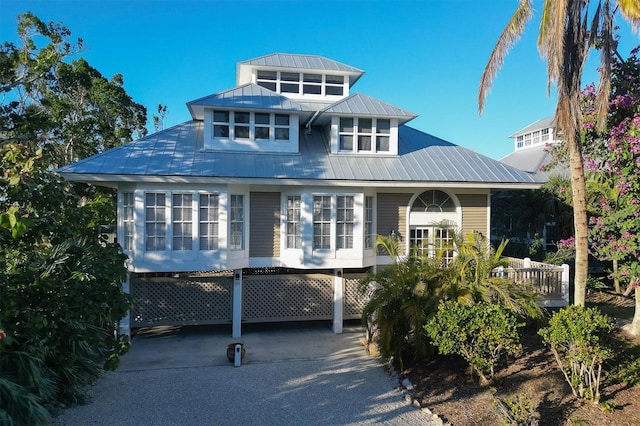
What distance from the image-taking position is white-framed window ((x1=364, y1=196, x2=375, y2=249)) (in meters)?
11.7

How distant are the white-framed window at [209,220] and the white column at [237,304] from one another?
1092 mm

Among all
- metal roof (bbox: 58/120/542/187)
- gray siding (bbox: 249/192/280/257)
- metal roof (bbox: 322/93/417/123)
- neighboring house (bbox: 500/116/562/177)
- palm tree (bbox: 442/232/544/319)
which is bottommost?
palm tree (bbox: 442/232/544/319)

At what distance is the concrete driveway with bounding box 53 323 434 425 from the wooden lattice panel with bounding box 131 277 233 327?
1.80 ft

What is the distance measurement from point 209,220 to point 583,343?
28.2 feet

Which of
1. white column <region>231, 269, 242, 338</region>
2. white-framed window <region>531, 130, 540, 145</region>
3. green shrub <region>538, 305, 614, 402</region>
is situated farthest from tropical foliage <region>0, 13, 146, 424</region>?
white-framed window <region>531, 130, 540, 145</region>

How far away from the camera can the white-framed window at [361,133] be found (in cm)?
1245

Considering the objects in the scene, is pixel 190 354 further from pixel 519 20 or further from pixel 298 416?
pixel 519 20

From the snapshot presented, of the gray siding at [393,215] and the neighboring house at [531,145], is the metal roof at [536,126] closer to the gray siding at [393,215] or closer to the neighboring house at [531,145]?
the neighboring house at [531,145]

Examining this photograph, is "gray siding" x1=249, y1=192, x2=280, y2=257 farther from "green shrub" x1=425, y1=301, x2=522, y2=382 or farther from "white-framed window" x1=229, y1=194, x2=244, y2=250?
"green shrub" x1=425, y1=301, x2=522, y2=382

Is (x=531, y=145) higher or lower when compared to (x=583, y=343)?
higher

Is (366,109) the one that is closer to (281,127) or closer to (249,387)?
(281,127)

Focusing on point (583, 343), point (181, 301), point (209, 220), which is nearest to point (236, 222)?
point (209, 220)

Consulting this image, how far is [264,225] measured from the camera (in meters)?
11.5

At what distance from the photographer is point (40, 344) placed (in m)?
5.96
